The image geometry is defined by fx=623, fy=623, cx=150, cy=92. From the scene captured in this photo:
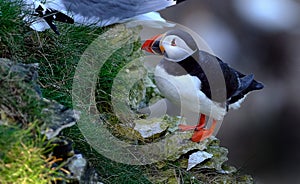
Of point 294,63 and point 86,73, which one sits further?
point 294,63

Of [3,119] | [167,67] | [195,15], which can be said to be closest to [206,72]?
[167,67]

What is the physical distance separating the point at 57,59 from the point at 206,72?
0.66m

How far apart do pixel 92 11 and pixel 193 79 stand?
0.76 meters

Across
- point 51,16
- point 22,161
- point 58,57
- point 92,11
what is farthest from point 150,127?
point 22,161

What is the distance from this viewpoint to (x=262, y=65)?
185 inches

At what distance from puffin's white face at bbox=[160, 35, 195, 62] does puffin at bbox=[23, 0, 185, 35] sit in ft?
1.41

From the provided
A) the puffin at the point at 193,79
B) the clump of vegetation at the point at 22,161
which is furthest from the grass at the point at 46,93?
the puffin at the point at 193,79

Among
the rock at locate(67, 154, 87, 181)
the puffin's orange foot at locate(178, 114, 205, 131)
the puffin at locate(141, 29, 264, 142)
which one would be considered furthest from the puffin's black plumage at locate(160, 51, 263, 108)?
the rock at locate(67, 154, 87, 181)

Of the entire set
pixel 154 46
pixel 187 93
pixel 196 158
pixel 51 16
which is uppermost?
pixel 51 16

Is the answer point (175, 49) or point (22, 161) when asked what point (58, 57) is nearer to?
point (175, 49)

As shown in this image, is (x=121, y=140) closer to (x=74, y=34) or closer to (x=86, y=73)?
(x=86, y=73)

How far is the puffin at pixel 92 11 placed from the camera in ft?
8.52

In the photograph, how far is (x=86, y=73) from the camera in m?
2.59

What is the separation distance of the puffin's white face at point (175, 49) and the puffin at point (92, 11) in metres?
0.43
